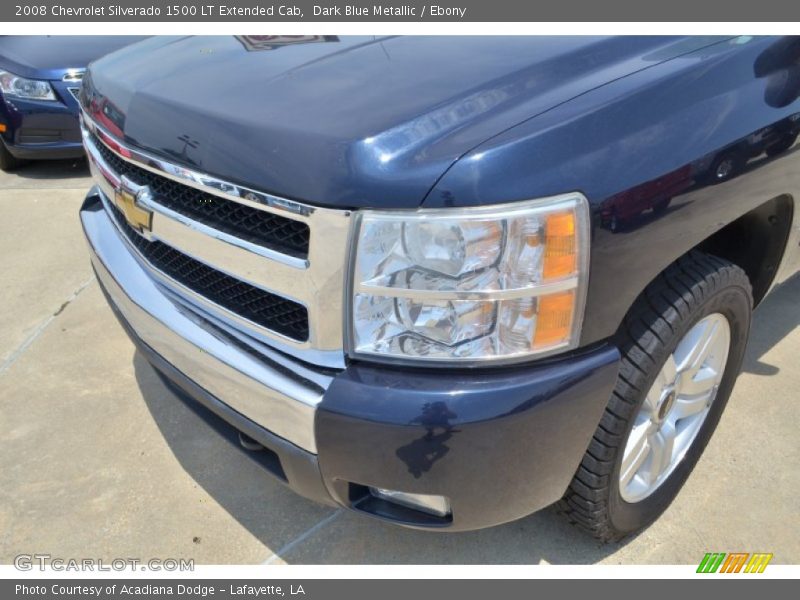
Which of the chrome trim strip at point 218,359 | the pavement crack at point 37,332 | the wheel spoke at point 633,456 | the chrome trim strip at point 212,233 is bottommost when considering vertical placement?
the pavement crack at point 37,332

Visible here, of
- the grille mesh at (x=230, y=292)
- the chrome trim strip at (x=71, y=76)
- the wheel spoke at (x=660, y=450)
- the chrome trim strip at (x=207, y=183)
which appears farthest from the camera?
the chrome trim strip at (x=71, y=76)

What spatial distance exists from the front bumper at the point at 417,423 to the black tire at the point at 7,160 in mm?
5148

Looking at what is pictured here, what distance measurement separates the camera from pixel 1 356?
10.5 ft

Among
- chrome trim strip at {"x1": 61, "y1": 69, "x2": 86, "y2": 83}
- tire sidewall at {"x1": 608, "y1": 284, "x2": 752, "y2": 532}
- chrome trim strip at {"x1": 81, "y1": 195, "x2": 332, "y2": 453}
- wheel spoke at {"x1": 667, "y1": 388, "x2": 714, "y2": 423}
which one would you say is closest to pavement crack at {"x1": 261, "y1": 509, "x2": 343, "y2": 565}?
chrome trim strip at {"x1": 81, "y1": 195, "x2": 332, "y2": 453}

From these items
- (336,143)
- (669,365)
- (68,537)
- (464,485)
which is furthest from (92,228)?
(669,365)

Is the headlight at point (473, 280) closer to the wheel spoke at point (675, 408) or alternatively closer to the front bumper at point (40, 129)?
the wheel spoke at point (675, 408)

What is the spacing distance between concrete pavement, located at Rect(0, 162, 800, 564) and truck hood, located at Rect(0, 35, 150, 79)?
2996 mm

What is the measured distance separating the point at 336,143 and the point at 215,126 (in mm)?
389

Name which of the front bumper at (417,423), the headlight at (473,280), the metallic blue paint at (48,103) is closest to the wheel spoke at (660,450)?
the front bumper at (417,423)

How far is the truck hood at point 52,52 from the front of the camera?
5262mm

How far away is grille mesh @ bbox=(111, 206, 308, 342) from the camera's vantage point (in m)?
1.64

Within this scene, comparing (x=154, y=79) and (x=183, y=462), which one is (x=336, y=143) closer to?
(x=154, y=79)

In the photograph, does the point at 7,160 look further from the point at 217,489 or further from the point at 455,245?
the point at 455,245

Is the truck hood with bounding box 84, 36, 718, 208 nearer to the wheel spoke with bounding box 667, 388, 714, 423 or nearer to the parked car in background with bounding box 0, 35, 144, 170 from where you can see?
the wheel spoke with bounding box 667, 388, 714, 423
